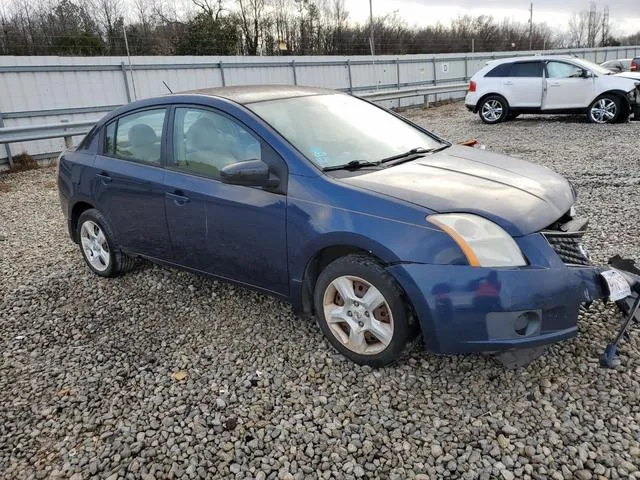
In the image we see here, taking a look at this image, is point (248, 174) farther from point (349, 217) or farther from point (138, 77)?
point (138, 77)

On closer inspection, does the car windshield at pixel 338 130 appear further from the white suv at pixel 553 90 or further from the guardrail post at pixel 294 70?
the guardrail post at pixel 294 70

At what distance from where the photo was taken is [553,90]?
12.5 m

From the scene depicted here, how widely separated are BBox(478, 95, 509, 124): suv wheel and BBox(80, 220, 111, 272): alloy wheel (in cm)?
Result: 1153

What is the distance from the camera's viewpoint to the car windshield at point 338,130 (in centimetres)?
334

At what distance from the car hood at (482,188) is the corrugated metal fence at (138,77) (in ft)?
32.3

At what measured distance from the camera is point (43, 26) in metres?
17.8

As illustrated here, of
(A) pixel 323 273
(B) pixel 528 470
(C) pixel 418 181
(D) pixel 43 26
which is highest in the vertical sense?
(D) pixel 43 26

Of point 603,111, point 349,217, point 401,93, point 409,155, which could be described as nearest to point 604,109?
point 603,111

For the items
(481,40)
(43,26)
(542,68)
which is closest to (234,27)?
(43,26)

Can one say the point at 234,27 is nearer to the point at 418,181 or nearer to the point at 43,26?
the point at 43,26

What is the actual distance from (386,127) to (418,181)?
1.05m

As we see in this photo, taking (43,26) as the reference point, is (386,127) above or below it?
below

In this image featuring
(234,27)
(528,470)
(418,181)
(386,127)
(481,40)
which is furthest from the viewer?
(481,40)

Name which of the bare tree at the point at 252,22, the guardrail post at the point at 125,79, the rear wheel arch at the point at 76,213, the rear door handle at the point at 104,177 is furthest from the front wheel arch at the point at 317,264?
the bare tree at the point at 252,22
